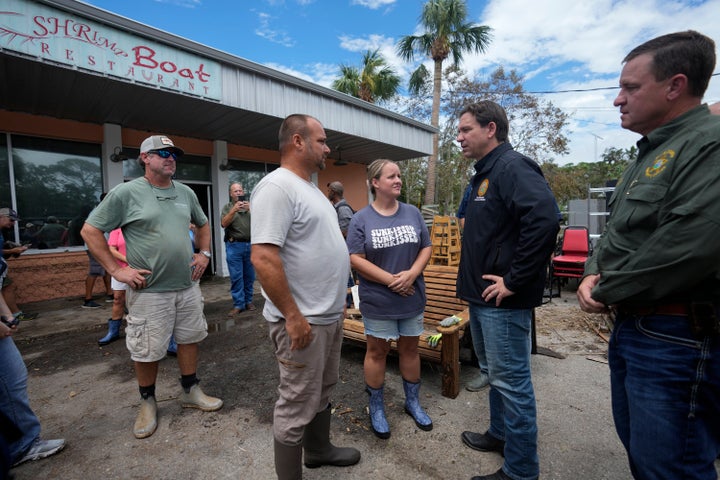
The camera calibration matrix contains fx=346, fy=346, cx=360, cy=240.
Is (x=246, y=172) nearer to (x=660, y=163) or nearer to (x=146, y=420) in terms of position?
(x=146, y=420)

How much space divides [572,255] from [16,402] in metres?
8.32

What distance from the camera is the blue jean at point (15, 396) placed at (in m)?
2.21

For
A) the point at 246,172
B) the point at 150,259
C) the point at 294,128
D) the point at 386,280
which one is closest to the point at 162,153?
the point at 150,259

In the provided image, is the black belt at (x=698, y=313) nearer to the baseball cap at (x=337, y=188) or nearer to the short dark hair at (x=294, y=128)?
the short dark hair at (x=294, y=128)

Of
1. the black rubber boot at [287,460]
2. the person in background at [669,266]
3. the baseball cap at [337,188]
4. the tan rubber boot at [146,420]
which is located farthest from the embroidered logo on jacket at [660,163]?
the baseball cap at [337,188]

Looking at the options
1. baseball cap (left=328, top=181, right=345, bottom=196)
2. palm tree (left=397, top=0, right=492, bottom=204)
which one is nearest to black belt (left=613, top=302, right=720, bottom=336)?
baseball cap (left=328, top=181, right=345, bottom=196)

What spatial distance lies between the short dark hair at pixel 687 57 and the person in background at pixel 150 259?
2.98 meters

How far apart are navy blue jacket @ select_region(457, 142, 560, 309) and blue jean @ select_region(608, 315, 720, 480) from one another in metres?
0.57

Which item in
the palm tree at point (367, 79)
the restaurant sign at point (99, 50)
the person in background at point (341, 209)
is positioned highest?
the palm tree at point (367, 79)

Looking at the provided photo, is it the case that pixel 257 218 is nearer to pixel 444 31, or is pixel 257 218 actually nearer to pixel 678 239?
pixel 678 239

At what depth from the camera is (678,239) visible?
1.12 m

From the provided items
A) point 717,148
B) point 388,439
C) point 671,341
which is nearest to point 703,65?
point 717,148

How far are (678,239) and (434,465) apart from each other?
1907 mm

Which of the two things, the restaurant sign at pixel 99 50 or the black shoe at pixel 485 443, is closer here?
the black shoe at pixel 485 443
